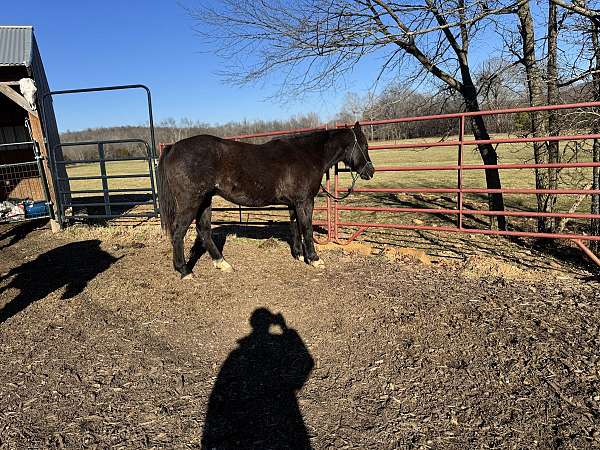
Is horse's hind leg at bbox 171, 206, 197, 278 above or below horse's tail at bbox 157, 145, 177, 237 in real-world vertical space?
below

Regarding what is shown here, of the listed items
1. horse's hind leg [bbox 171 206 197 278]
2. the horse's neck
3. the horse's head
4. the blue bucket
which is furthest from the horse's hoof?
the blue bucket

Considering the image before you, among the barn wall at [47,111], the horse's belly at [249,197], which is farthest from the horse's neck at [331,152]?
the barn wall at [47,111]

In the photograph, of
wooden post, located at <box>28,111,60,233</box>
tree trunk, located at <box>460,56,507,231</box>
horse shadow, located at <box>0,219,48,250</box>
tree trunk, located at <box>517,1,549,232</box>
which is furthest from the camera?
wooden post, located at <box>28,111,60,233</box>

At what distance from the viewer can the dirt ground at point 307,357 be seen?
7.68 feet

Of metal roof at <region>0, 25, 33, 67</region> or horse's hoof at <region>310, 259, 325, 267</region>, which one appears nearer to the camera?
horse's hoof at <region>310, 259, 325, 267</region>

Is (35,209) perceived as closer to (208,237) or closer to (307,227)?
(208,237)

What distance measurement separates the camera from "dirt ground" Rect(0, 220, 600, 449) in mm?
2342

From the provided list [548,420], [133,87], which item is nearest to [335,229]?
[548,420]

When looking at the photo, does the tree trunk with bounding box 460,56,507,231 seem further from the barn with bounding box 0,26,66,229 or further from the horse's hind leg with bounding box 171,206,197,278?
the barn with bounding box 0,26,66,229

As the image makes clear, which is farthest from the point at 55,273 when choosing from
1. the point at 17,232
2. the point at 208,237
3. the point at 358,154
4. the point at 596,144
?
the point at 596,144

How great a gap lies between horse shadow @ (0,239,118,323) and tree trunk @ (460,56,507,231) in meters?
6.43

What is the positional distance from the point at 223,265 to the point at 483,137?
16.6 ft

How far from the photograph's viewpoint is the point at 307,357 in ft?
10.3

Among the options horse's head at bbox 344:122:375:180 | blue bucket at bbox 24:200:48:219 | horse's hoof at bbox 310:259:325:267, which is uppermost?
horse's head at bbox 344:122:375:180
